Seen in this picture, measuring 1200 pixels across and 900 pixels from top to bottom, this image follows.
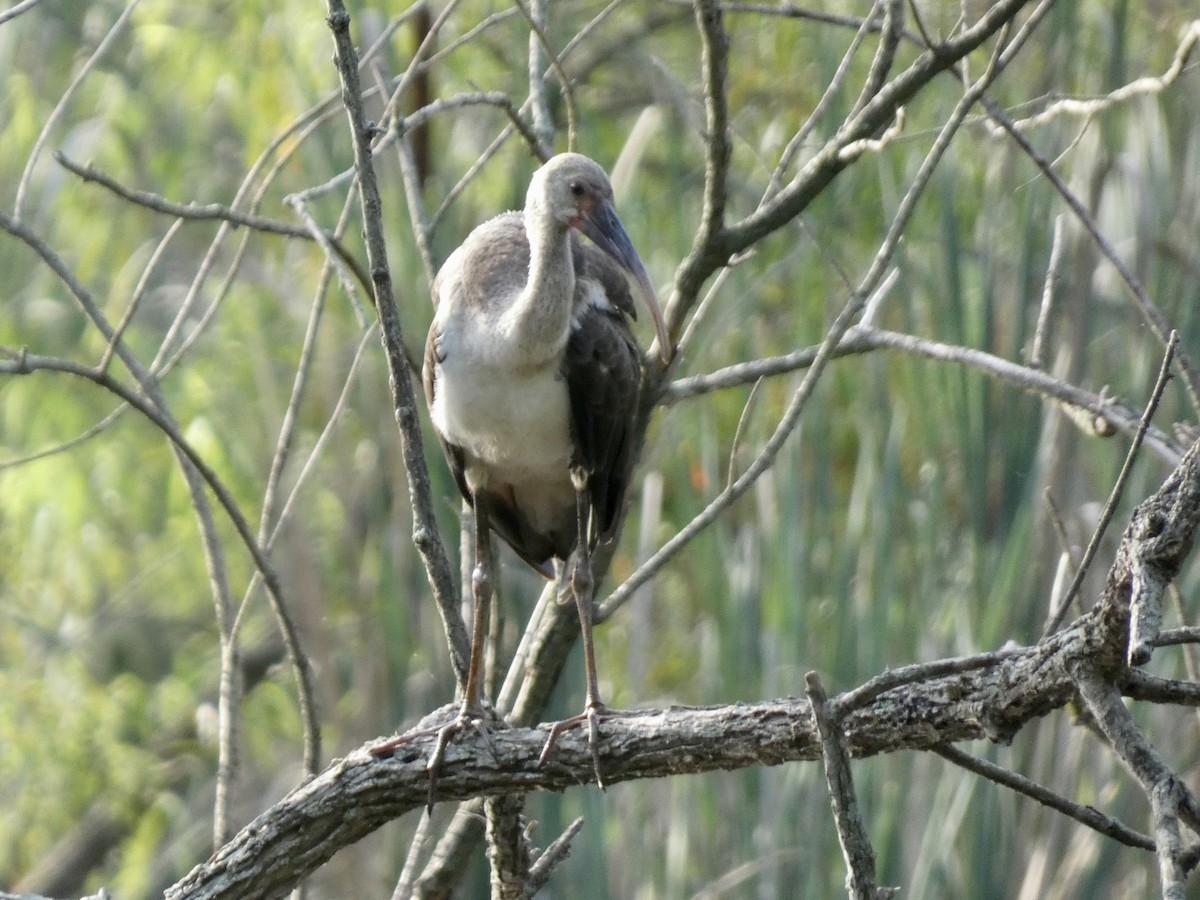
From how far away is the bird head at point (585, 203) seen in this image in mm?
3615

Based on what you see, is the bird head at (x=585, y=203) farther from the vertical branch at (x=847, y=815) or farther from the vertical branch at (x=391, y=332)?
the vertical branch at (x=847, y=815)

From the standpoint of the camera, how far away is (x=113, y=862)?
9.08 meters

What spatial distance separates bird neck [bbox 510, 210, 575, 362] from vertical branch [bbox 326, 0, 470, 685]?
2.04 feet

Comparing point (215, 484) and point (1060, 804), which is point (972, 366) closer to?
point (1060, 804)

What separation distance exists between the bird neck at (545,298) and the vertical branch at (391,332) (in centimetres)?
62

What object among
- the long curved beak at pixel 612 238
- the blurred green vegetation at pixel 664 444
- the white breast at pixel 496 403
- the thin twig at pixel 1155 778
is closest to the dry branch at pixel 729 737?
the thin twig at pixel 1155 778

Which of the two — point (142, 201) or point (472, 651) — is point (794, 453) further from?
point (142, 201)

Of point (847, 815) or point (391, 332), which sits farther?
point (391, 332)

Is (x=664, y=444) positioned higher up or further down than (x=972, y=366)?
higher up

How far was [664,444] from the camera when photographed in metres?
6.21

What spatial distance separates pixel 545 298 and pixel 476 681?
889 mm

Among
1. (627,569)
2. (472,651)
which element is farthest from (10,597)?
(472,651)

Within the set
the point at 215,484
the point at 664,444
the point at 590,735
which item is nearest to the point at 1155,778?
the point at 590,735

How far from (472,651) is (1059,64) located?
2.79 meters
